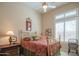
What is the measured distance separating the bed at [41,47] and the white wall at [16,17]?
20 centimetres

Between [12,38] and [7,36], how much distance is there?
3.5 inches

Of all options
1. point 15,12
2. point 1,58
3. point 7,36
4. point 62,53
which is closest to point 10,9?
point 15,12

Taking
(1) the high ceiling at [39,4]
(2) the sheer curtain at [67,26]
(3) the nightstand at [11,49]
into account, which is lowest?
(3) the nightstand at [11,49]

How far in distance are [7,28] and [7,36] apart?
14 centimetres

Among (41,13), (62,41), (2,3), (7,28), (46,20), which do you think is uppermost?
(2,3)

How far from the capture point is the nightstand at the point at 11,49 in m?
1.95

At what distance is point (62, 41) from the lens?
1.98m

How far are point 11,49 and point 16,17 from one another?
0.56 metres

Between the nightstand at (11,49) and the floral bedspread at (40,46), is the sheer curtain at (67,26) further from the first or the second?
the nightstand at (11,49)

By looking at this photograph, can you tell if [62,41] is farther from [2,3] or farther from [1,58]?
[2,3]

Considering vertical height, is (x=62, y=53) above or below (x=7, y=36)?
below

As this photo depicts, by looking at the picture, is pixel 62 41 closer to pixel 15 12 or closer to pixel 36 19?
pixel 36 19

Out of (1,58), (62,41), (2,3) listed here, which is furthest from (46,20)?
(1,58)

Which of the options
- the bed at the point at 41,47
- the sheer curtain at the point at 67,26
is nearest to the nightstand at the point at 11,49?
the bed at the point at 41,47
